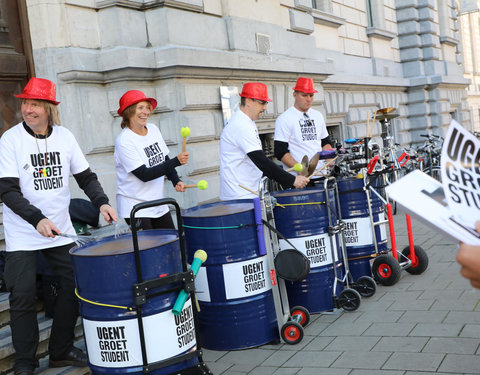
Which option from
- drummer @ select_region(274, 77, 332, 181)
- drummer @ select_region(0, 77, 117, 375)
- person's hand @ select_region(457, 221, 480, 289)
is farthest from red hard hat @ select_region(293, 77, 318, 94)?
person's hand @ select_region(457, 221, 480, 289)

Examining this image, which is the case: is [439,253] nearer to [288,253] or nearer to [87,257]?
[288,253]

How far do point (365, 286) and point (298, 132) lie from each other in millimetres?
1693

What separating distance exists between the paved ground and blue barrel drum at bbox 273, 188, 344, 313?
0.59ft

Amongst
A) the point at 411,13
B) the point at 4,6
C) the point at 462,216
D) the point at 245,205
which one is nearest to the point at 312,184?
the point at 245,205

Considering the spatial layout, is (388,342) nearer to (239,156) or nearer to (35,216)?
(239,156)

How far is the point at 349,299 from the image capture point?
4.80 m

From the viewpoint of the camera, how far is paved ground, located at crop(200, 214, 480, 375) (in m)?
3.69

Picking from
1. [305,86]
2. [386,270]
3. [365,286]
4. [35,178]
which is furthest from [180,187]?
[386,270]

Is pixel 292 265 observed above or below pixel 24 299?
below

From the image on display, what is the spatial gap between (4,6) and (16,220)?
A: 10.6 ft

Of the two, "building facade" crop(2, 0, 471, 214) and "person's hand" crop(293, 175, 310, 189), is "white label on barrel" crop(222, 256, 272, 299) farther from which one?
"building facade" crop(2, 0, 471, 214)

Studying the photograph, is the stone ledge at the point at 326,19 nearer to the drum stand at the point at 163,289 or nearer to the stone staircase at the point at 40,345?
the stone staircase at the point at 40,345

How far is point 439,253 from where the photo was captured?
6.70 m

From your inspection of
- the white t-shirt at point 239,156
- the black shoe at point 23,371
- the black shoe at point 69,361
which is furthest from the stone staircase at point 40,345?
the white t-shirt at point 239,156
